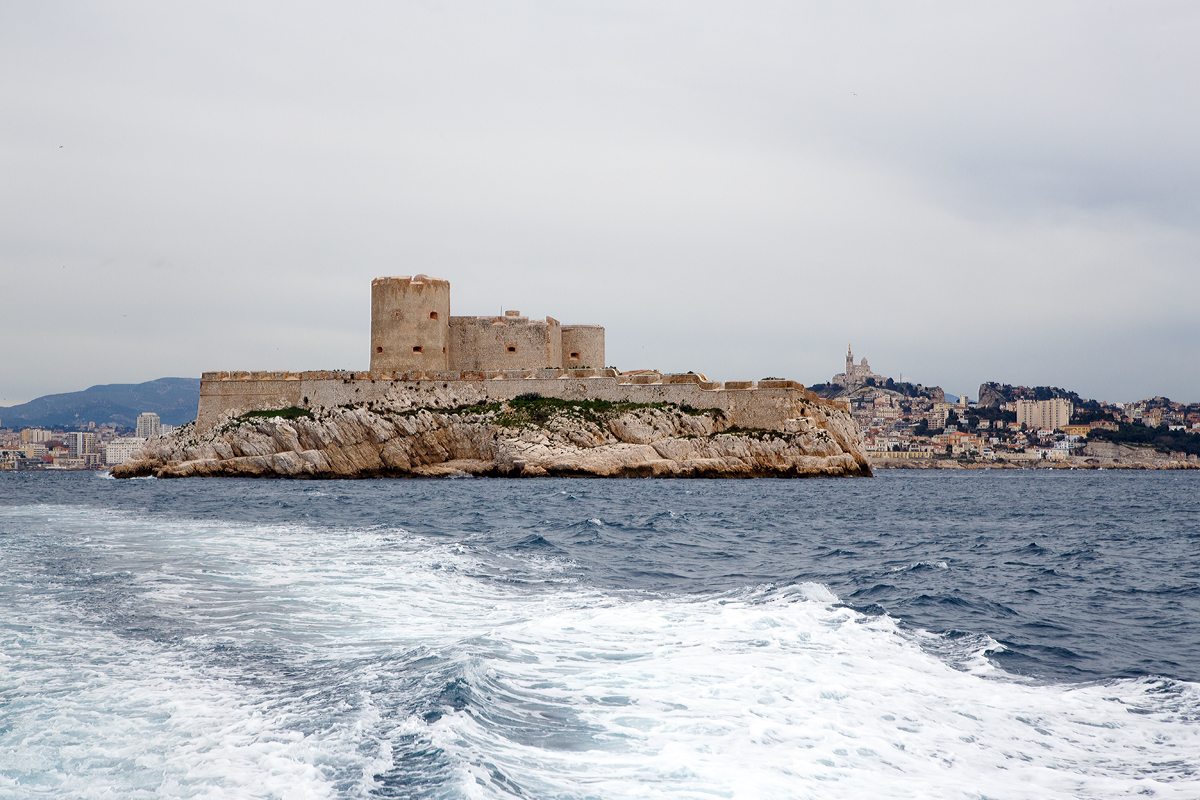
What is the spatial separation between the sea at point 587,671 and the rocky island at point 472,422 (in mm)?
25607

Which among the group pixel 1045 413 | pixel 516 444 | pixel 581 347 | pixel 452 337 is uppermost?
pixel 452 337

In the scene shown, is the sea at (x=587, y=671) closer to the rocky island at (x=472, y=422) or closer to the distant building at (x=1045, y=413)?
the rocky island at (x=472, y=422)

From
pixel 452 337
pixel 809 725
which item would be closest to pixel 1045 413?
pixel 452 337

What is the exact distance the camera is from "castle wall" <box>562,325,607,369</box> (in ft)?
159

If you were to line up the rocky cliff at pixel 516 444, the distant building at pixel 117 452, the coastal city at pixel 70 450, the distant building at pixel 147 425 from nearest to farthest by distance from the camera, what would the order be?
the rocky cliff at pixel 516 444 → the distant building at pixel 117 452 → the coastal city at pixel 70 450 → the distant building at pixel 147 425

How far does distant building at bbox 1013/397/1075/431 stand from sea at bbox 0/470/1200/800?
131m

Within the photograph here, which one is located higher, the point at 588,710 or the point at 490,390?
the point at 490,390

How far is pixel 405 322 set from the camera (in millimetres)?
45438

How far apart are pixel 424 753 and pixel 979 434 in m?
126

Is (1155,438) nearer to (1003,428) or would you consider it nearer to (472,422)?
(1003,428)

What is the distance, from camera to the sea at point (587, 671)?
470 centimetres

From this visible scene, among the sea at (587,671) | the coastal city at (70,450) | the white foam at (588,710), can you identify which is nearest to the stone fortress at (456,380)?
the sea at (587,671)

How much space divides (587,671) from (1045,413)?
470 ft

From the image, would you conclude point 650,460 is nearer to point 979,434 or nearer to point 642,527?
point 642,527
